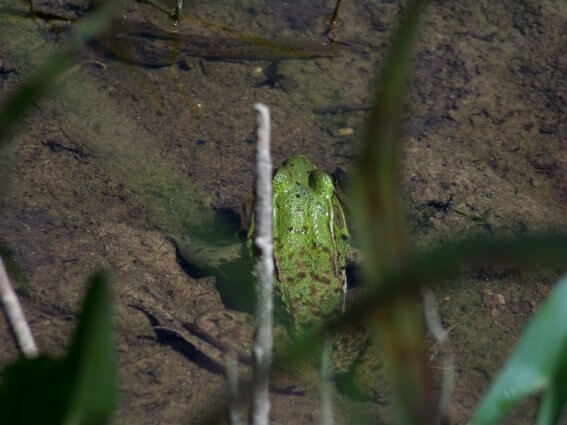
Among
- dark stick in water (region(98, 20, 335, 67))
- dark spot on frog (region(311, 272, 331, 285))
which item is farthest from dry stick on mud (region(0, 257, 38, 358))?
dark stick in water (region(98, 20, 335, 67))

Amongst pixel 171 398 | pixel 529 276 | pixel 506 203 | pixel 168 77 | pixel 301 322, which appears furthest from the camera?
pixel 168 77

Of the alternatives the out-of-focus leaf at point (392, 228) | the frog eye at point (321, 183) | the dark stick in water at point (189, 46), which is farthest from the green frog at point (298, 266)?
the out-of-focus leaf at point (392, 228)

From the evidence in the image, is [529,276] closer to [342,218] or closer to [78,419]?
[342,218]

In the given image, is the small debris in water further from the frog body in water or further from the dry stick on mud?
the dry stick on mud

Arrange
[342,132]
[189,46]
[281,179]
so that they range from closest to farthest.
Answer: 1. [281,179]
2. [342,132]
3. [189,46]

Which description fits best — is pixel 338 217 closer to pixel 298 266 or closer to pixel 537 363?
pixel 298 266

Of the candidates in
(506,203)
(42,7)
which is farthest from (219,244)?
(42,7)

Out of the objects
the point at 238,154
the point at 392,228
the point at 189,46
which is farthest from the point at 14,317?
the point at 189,46
